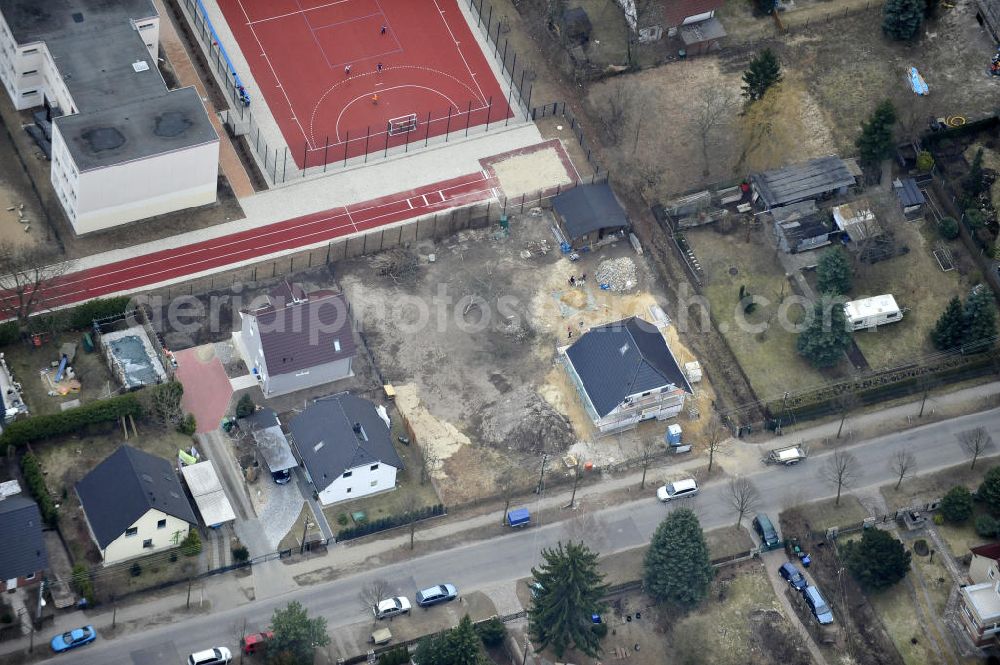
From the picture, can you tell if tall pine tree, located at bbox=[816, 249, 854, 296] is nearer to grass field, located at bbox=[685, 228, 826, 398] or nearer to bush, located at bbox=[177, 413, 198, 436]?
grass field, located at bbox=[685, 228, 826, 398]

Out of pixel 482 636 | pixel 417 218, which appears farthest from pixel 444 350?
pixel 482 636

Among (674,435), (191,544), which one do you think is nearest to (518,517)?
(674,435)

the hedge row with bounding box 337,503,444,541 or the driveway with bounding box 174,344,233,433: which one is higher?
the driveway with bounding box 174,344,233,433

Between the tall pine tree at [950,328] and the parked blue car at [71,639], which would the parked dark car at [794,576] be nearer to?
the tall pine tree at [950,328]

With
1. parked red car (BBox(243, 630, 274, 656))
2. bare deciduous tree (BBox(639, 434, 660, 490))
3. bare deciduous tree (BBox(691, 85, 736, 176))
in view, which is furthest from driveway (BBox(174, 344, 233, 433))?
bare deciduous tree (BBox(691, 85, 736, 176))

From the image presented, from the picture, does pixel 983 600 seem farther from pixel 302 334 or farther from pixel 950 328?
pixel 302 334

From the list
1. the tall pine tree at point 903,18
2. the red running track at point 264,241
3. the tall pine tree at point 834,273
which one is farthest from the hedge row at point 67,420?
the tall pine tree at point 903,18

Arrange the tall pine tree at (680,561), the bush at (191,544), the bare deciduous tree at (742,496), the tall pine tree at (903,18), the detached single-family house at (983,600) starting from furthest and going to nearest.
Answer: the tall pine tree at (903,18), the bare deciduous tree at (742,496), the detached single-family house at (983,600), the bush at (191,544), the tall pine tree at (680,561)
